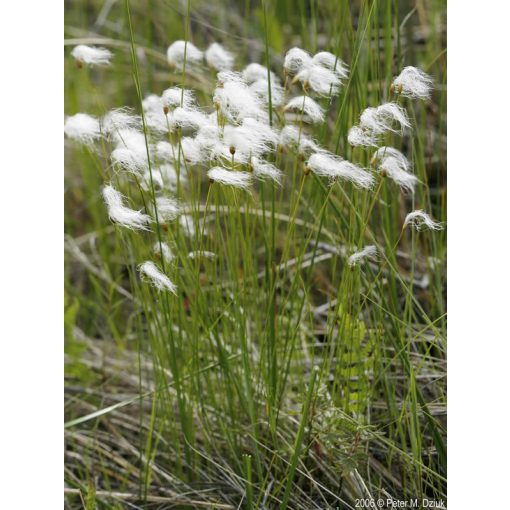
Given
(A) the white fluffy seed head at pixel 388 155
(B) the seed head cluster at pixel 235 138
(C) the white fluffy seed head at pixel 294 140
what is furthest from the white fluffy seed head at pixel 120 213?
(A) the white fluffy seed head at pixel 388 155

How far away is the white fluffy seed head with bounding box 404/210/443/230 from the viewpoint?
103 centimetres

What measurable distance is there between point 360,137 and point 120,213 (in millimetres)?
362

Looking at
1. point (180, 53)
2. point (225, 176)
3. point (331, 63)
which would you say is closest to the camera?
point (225, 176)

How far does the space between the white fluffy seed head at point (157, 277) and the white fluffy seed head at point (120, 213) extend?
2.3 inches

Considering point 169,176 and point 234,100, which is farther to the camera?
point 169,176

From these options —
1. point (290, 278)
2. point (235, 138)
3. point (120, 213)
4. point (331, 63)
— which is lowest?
point (290, 278)

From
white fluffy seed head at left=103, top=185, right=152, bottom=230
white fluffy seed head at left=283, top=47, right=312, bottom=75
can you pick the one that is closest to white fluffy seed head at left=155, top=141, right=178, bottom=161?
white fluffy seed head at left=103, top=185, right=152, bottom=230

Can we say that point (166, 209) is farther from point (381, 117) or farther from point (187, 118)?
point (381, 117)

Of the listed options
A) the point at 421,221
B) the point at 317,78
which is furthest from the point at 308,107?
the point at 421,221

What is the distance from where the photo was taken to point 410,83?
1.01 metres

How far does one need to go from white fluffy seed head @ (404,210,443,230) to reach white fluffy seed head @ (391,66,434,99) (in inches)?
7.0

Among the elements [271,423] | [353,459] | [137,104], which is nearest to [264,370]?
[271,423]

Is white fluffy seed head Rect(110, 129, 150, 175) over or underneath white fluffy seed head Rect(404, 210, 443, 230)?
over

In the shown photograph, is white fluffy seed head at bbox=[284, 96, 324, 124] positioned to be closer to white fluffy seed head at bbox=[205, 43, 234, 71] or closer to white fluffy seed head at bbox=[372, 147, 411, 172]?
white fluffy seed head at bbox=[372, 147, 411, 172]
